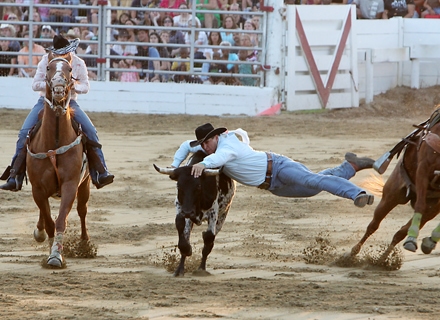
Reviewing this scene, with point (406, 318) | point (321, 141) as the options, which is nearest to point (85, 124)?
point (406, 318)

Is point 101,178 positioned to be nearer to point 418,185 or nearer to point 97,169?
point 97,169

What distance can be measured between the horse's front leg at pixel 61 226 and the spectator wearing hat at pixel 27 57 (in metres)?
10.5

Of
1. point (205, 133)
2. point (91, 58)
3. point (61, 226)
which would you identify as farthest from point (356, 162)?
point (91, 58)

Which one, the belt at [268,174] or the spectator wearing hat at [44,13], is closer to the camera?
the belt at [268,174]

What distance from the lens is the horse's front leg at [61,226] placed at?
24.9ft

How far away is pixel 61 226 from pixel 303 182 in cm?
→ 211

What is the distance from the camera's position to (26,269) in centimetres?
764

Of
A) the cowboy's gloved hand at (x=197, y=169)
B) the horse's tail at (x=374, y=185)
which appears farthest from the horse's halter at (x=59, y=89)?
the horse's tail at (x=374, y=185)

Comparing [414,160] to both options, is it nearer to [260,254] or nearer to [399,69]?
[260,254]

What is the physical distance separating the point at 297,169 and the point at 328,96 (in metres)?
10.7

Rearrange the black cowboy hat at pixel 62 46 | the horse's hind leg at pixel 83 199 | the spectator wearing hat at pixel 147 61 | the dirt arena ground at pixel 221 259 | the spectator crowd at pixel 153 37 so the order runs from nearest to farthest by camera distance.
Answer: the dirt arena ground at pixel 221 259 → the black cowboy hat at pixel 62 46 → the horse's hind leg at pixel 83 199 → the spectator crowd at pixel 153 37 → the spectator wearing hat at pixel 147 61

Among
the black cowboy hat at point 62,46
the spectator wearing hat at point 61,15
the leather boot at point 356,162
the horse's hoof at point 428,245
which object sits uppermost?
the spectator wearing hat at point 61,15

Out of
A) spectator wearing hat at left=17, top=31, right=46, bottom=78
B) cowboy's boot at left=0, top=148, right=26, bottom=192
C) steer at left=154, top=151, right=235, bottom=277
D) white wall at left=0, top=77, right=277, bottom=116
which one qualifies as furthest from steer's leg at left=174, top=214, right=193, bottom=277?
spectator wearing hat at left=17, top=31, right=46, bottom=78

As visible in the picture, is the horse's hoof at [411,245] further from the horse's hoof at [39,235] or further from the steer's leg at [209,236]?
the horse's hoof at [39,235]
